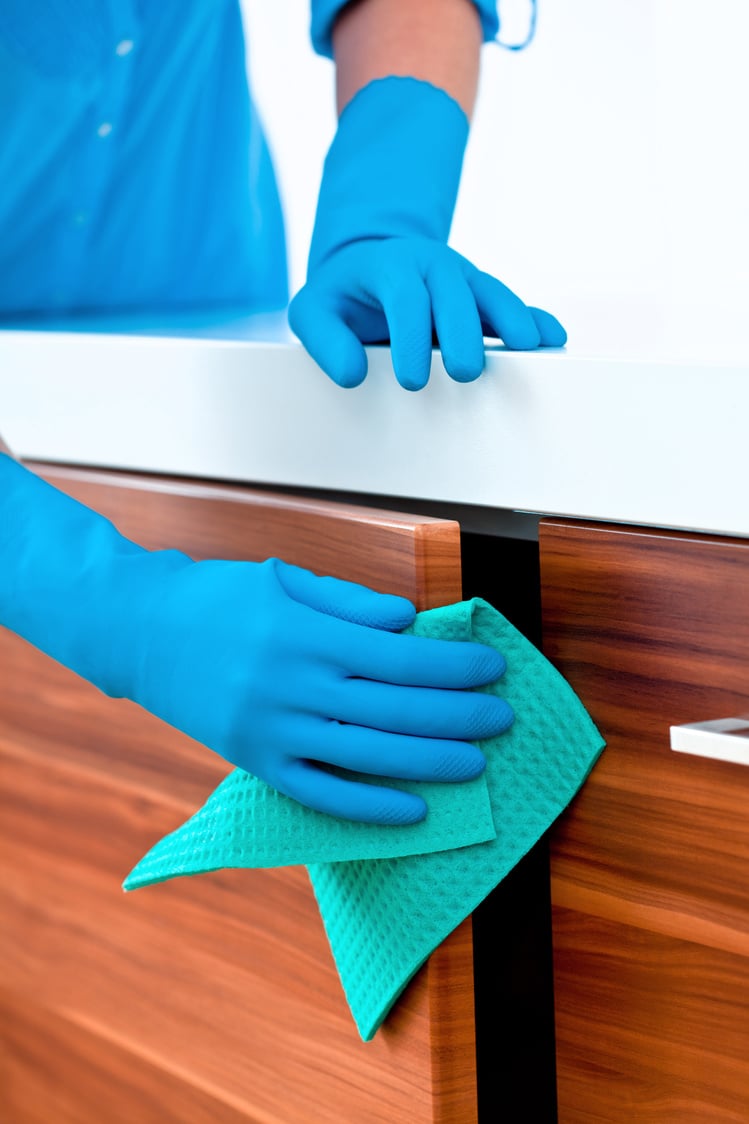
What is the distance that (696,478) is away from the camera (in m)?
0.39

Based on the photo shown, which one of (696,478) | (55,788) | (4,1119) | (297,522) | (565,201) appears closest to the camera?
(696,478)

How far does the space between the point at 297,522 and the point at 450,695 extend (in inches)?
4.5

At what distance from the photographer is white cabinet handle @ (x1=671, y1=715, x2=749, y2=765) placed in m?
0.36

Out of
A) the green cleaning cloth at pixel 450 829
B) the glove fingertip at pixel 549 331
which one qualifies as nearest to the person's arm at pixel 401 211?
the glove fingertip at pixel 549 331

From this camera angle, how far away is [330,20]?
0.85 metres

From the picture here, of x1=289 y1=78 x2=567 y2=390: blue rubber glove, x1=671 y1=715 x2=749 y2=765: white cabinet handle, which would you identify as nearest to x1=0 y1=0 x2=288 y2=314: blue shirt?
x1=289 y1=78 x2=567 y2=390: blue rubber glove

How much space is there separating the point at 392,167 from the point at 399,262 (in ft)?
0.52

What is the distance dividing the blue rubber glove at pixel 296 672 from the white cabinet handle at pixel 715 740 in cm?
8

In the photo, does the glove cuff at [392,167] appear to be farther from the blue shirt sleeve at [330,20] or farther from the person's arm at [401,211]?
the blue shirt sleeve at [330,20]

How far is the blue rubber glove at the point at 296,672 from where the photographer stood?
1.41 ft

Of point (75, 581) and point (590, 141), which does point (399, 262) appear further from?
point (590, 141)

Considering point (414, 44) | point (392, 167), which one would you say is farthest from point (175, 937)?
point (414, 44)

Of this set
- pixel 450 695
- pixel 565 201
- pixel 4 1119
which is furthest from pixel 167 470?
pixel 565 201

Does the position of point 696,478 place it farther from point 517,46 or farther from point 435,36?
point 517,46
